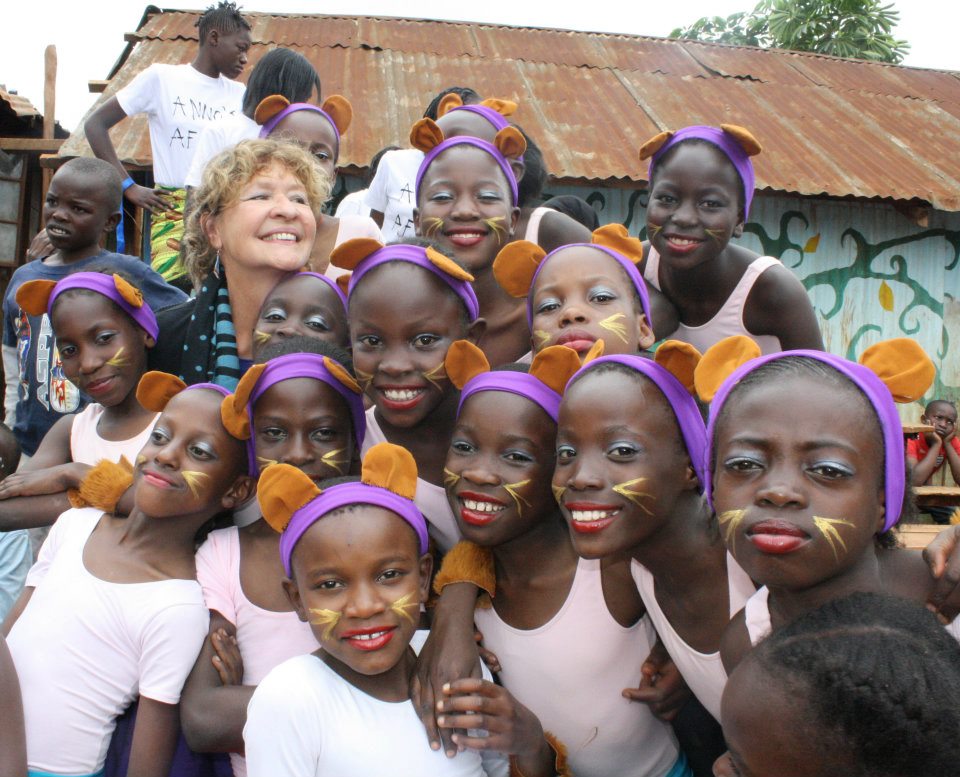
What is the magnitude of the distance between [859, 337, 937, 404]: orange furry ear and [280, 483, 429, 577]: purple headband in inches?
42.5

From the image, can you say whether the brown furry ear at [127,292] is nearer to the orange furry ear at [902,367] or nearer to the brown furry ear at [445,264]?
the brown furry ear at [445,264]

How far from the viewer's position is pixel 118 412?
3.02 m

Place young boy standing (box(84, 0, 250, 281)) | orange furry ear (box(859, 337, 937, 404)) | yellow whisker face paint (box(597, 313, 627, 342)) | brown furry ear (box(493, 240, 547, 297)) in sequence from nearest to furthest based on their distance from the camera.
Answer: orange furry ear (box(859, 337, 937, 404)) < yellow whisker face paint (box(597, 313, 627, 342)) < brown furry ear (box(493, 240, 547, 297)) < young boy standing (box(84, 0, 250, 281))

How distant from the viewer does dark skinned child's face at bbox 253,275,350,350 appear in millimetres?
2879

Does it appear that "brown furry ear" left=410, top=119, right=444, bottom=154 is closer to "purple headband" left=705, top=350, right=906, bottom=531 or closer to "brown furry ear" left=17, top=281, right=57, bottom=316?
"brown furry ear" left=17, top=281, right=57, bottom=316

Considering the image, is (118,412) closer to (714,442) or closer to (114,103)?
(714,442)

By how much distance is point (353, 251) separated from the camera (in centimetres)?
269

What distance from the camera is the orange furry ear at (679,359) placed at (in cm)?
213

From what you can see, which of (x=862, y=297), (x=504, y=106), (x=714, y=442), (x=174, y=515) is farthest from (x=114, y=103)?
(x=862, y=297)

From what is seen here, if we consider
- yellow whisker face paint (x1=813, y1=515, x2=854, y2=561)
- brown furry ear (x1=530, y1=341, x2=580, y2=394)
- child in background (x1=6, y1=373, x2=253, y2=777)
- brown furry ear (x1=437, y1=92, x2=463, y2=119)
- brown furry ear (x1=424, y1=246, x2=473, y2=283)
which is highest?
brown furry ear (x1=437, y1=92, x2=463, y2=119)

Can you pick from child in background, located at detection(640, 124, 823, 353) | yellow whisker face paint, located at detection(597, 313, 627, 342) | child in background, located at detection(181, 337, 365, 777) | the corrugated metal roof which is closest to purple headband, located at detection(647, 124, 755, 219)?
child in background, located at detection(640, 124, 823, 353)

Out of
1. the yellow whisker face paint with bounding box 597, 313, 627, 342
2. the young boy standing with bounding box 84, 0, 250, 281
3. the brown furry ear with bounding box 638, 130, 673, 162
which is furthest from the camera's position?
the young boy standing with bounding box 84, 0, 250, 281

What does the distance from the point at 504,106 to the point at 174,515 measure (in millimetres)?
2279

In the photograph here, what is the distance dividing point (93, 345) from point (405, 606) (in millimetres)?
1579
